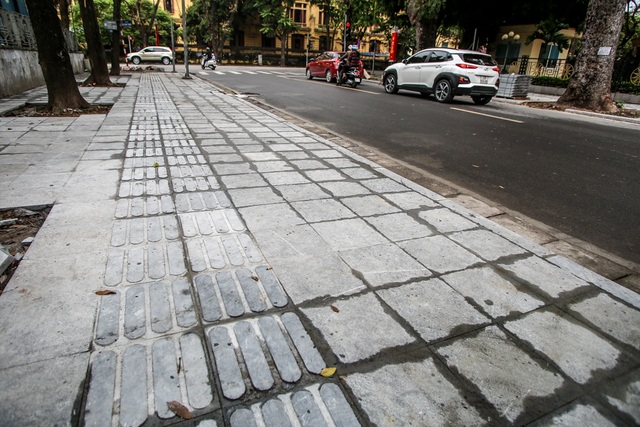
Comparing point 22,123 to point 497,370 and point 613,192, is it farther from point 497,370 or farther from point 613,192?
point 613,192

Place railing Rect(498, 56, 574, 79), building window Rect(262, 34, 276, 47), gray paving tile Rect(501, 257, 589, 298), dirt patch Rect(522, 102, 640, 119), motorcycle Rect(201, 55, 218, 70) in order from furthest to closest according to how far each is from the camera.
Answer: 1. building window Rect(262, 34, 276, 47)
2. motorcycle Rect(201, 55, 218, 70)
3. railing Rect(498, 56, 574, 79)
4. dirt patch Rect(522, 102, 640, 119)
5. gray paving tile Rect(501, 257, 589, 298)

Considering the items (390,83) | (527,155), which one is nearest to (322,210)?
(527,155)

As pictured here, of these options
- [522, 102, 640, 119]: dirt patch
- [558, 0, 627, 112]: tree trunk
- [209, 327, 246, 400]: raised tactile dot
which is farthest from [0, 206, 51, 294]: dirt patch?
[558, 0, 627, 112]: tree trunk

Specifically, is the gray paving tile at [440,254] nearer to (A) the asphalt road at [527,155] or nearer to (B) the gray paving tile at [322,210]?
(B) the gray paving tile at [322,210]

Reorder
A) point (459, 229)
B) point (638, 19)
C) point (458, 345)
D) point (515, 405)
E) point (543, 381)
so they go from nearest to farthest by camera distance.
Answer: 1. point (515, 405)
2. point (543, 381)
3. point (458, 345)
4. point (459, 229)
5. point (638, 19)

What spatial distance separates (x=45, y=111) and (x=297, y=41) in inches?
1903

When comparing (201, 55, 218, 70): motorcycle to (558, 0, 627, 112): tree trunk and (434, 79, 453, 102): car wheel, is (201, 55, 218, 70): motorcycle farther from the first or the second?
(558, 0, 627, 112): tree trunk

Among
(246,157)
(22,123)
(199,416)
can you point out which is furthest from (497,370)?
(22,123)

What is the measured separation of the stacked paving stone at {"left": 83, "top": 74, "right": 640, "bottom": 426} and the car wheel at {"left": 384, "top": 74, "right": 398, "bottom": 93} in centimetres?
1288

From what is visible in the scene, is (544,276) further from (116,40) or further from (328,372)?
(116,40)

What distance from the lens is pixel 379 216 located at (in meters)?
3.57

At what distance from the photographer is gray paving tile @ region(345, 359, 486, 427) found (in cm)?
162

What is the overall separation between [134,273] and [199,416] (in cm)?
123

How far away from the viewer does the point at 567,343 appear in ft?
6.81
